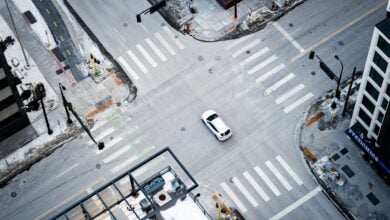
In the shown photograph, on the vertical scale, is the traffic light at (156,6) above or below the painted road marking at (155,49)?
above

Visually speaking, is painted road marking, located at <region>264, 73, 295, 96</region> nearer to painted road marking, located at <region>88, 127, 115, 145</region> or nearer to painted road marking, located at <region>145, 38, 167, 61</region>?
painted road marking, located at <region>145, 38, 167, 61</region>

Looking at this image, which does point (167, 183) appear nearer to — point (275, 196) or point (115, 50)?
point (275, 196)

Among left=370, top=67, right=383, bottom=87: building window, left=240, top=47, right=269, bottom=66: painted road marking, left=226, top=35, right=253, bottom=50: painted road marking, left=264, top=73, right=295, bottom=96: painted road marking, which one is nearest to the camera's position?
left=370, top=67, right=383, bottom=87: building window

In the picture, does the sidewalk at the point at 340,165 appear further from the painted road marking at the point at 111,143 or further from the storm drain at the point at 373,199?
the painted road marking at the point at 111,143

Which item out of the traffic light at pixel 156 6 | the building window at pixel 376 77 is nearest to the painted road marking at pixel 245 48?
the traffic light at pixel 156 6

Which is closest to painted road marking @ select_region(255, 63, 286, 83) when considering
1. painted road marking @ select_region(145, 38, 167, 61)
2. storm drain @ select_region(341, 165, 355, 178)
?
painted road marking @ select_region(145, 38, 167, 61)
